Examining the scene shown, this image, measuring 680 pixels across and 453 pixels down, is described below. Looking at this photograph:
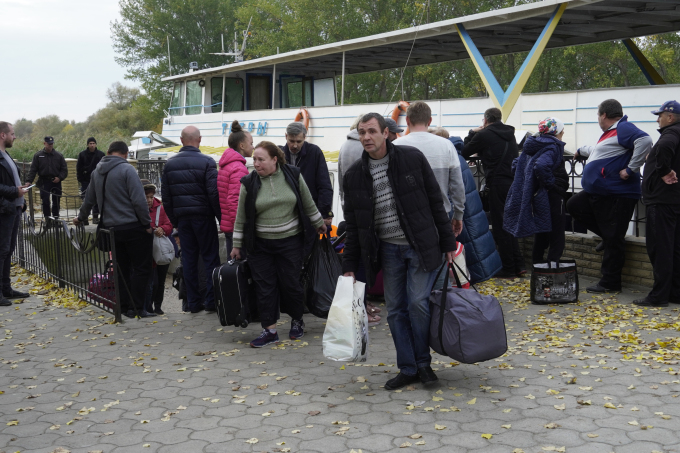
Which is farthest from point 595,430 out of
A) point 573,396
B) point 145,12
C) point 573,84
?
point 145,12

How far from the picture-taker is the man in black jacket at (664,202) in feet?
22.6

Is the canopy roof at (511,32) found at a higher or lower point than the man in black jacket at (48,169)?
higher

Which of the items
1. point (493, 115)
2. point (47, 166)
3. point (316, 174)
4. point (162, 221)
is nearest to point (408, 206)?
point (316, 174)

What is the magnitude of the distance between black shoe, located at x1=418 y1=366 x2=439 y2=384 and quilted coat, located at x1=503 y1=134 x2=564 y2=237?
3274mm

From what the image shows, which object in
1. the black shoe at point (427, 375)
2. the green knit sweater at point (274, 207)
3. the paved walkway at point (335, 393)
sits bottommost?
the paved walkway at point (335, 393)

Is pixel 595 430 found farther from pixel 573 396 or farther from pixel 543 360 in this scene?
pixel 543 360

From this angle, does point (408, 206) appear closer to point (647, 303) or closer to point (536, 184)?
point (536, 184)

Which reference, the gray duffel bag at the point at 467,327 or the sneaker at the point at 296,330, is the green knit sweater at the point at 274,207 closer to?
the sneaker at the point at 296,330

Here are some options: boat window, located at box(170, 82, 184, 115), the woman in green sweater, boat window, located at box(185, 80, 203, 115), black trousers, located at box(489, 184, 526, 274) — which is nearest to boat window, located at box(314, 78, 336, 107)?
boat window, located at box(185, 80, 203, 115)

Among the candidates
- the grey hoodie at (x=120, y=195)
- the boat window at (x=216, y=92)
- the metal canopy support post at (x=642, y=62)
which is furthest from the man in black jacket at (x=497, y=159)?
the boat window at (x=216, y=92)

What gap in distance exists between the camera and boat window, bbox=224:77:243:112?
22578mm

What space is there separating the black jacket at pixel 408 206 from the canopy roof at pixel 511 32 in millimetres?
8505

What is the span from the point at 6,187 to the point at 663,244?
7.33m

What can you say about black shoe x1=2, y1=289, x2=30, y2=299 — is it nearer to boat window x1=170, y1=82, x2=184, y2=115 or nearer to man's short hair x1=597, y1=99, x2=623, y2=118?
man's short hair x1=597, y1=99, x2=623, y2=118
